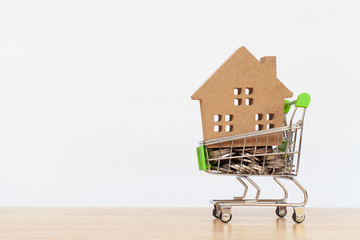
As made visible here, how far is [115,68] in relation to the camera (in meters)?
2.87

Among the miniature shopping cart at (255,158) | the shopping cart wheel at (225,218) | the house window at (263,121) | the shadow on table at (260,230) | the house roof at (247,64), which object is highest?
the house roof at (247,64)

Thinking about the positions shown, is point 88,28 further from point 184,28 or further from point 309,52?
point 309,52

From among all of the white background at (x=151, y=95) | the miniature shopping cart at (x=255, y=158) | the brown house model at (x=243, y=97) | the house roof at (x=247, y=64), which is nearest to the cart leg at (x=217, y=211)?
the miniature shopping cart at (x=255, y=158)

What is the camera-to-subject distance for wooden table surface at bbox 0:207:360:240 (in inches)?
41.6

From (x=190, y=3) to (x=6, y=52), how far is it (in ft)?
3.74

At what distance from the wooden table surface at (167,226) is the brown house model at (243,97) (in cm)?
25

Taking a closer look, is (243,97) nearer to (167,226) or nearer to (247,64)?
(247,64)

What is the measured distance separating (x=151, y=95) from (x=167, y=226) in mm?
1706

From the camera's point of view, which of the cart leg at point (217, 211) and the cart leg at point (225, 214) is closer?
the cart leg at point (225, 214)

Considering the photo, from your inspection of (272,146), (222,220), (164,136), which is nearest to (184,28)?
(164,136)

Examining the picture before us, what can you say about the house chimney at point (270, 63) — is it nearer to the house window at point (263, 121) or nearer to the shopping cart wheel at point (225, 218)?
the house window at point (263, 121)

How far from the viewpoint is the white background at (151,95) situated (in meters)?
2.85

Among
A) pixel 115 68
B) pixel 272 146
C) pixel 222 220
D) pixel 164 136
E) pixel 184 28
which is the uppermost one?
pixel 184 28

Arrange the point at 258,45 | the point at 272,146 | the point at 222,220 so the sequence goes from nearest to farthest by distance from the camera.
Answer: the point at 222,220, the point at 272,146, the point at 258,45
